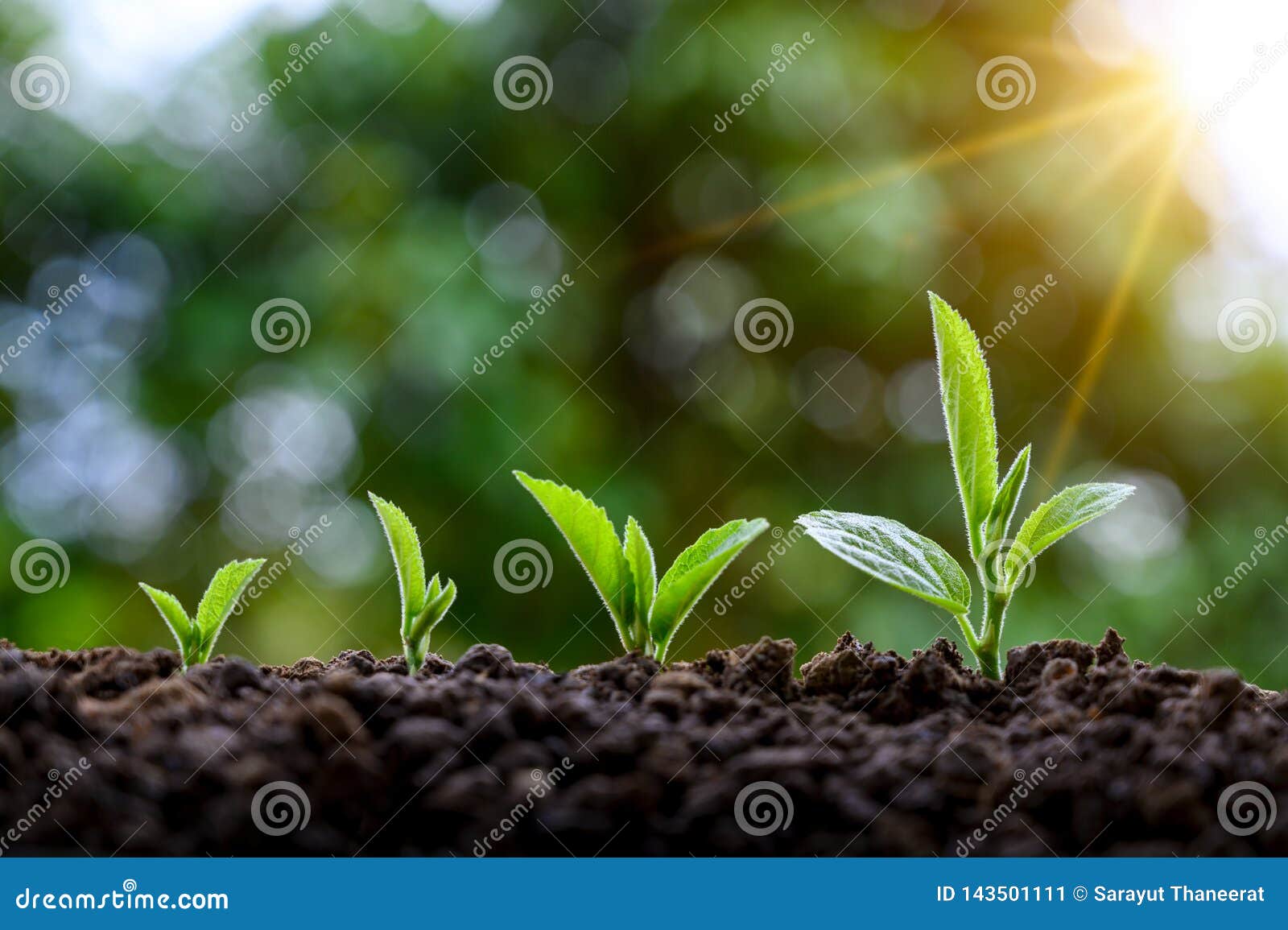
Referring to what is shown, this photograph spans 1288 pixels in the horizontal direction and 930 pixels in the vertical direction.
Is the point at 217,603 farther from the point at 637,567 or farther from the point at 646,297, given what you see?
the point at 646,297

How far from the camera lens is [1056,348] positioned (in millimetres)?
3557

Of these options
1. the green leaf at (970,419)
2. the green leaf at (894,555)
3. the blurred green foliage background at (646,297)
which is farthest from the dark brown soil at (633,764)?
the blurred green foliage background at (646,297)

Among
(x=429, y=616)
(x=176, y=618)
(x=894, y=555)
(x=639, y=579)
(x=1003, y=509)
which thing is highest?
(x=1003, y=509)

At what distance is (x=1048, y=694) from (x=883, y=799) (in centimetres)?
26

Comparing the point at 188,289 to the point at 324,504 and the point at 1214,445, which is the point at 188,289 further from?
the point at 1214,445

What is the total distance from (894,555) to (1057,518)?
16cm

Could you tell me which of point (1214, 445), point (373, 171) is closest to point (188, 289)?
point (373, 171)

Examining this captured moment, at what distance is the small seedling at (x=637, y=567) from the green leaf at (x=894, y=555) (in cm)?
8

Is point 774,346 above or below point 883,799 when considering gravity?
above

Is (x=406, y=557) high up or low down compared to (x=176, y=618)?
up

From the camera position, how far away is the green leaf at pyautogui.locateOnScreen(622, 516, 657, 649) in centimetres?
99

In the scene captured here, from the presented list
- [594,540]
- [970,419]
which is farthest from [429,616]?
[970,419]

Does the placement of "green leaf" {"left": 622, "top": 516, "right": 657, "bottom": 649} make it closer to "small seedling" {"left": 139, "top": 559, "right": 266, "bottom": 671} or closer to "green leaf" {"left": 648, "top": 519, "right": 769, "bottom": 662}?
"green leaf" {"left": 648, "top": 519, "right": 769, "bottom": 662}

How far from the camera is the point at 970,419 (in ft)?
3.18
